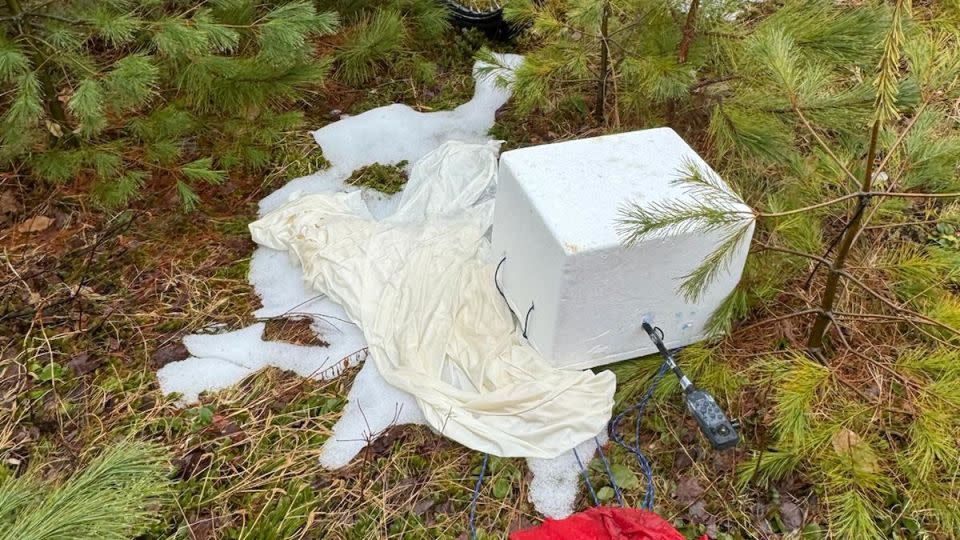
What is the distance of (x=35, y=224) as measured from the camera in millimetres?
2604

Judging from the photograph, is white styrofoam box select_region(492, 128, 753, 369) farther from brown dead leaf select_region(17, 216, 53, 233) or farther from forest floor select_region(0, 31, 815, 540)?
brown dead leaf select_region(17, 216, 53, 233)

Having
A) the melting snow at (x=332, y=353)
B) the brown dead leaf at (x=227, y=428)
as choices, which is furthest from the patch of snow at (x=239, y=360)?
the brown dead leaf at (x=227, y=428)

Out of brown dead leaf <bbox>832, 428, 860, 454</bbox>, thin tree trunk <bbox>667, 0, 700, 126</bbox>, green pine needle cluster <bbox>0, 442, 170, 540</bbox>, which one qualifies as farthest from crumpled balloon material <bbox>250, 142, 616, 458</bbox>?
thin tree trunk <bbox>667, 0, 700, 126</bbox>

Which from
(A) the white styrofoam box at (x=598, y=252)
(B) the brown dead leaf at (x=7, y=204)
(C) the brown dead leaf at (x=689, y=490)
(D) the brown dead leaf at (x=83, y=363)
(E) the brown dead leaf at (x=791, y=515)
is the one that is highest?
(A) the white styrofoam box at (x=598, y=252)

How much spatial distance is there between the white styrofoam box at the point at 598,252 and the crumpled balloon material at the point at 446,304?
0.40ft

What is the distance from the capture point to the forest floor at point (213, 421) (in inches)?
70.8

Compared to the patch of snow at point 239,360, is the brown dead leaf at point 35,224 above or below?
above

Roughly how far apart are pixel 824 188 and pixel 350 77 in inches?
86.1

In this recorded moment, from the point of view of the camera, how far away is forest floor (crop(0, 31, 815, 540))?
1799 millimetres

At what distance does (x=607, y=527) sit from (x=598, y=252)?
2.20 feet

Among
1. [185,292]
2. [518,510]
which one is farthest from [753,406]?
[185,292]

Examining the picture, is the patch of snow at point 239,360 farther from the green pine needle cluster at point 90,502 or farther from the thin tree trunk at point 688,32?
the thin tree trunk at point 688,32

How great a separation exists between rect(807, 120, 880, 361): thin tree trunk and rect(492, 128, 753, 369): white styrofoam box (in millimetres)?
239

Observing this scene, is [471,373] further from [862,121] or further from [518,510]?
[862,121]
